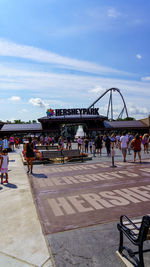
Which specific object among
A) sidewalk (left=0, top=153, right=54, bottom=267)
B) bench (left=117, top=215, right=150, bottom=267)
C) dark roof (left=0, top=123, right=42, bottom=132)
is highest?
dark roof (left=0, top=123, right=42, bottom=132)

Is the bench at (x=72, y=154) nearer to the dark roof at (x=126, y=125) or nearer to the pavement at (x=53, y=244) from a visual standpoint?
the pavement at (x=53, y=244)

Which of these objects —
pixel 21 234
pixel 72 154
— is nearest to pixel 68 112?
pixel 72 154

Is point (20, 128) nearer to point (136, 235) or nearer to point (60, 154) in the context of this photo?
point (60, 154)

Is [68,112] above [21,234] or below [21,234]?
above

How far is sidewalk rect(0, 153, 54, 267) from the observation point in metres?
3.56

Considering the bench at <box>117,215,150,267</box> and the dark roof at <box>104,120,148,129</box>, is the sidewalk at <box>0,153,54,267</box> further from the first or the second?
the dark roof at <box>104,120,148,129</box>

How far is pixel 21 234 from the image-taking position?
4.46m

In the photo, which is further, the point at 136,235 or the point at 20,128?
the point at 20,128

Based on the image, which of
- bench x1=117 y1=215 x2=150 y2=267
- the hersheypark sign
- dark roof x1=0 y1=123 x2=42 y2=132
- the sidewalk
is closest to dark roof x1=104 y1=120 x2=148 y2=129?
the hersheypark sign

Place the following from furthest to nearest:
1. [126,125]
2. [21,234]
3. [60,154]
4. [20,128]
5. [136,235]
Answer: [126,125] < [20,128] < [60,154] < [21,234] < [136,235]

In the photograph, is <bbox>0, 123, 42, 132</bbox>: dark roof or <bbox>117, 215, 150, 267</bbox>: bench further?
<bbox>0, 123, 42, 132</bbox>: dark roof

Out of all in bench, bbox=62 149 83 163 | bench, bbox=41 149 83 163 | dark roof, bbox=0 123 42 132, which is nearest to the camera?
bench, bbox=41 149 83 163

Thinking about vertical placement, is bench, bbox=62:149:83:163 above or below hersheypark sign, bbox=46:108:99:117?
below

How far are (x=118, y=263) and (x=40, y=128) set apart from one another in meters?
47.8
